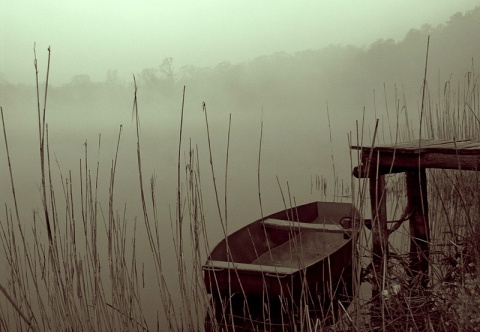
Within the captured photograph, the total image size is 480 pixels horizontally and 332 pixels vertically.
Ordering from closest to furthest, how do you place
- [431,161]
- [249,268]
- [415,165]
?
[431,161]
[415,165]
[249,268]

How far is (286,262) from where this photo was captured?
377cm

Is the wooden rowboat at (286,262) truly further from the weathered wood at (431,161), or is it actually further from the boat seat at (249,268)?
the weathered wood at (431,161)

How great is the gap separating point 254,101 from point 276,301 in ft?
88.1

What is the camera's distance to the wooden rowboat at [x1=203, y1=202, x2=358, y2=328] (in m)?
2.39

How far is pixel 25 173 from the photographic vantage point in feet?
32.8

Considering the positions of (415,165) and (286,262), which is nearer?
(415,165)

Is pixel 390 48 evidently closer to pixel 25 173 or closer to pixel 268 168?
pixel 268 168

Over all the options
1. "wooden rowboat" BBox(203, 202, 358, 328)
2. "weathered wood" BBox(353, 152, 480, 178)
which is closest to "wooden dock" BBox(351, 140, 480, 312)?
"weathered wood" BBox(353, 152, 480, 178)

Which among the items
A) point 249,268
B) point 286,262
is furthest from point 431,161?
point 286,262

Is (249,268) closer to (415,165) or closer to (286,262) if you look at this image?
(415,165)

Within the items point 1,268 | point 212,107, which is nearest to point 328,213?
point 1,268

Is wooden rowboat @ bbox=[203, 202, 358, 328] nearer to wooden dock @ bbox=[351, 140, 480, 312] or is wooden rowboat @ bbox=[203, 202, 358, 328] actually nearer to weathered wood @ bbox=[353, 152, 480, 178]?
wooden dock @ bbox=[351, 140, 480, 312]

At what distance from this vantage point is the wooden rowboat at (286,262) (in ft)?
7.84

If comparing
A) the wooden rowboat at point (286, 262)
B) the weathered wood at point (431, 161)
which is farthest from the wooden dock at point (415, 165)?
the wooden rowboat at point (286, 262)
